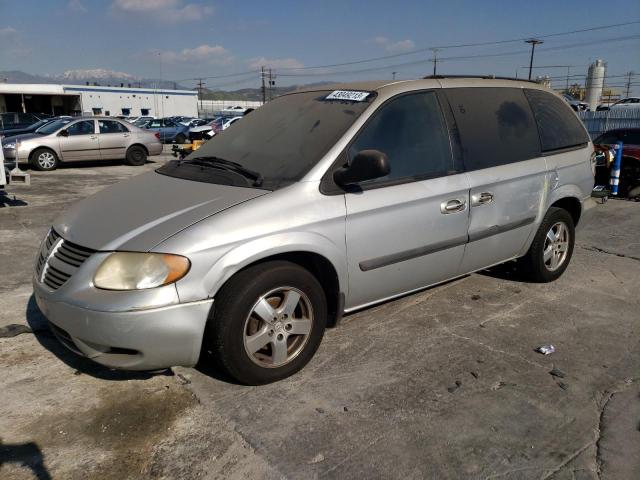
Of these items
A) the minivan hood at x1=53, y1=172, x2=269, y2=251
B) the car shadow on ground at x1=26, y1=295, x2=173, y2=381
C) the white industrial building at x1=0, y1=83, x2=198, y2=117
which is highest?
the white industrial building at x1=0, y1=83, x2=198, y2=117

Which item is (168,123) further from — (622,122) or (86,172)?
(622,122)

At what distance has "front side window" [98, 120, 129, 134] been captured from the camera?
15.2m

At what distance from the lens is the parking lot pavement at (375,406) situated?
96.9 inches

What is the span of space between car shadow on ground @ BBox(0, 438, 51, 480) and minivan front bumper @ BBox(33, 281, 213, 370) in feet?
1.63

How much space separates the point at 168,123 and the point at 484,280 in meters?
27.4

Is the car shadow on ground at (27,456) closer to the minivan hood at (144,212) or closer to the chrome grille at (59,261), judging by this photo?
the chrome grille at (59,261)

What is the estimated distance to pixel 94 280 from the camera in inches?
107

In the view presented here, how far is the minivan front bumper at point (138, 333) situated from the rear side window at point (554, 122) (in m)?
3.37

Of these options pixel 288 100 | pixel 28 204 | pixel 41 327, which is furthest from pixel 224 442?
pixel 28 204

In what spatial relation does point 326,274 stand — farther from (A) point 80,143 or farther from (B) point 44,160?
(A) point 80,143

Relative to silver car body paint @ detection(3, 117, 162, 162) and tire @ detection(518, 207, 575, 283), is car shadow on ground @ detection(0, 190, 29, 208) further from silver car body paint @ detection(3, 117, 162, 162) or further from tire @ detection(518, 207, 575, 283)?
tire @ detection(518, 207, 575, 283)

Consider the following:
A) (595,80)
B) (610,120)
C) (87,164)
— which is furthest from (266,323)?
(595,80)

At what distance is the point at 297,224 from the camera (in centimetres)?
300

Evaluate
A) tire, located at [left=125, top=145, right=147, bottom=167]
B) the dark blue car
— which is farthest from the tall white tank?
tire, located at [left=125, top=145, right=147, bottom=167]
